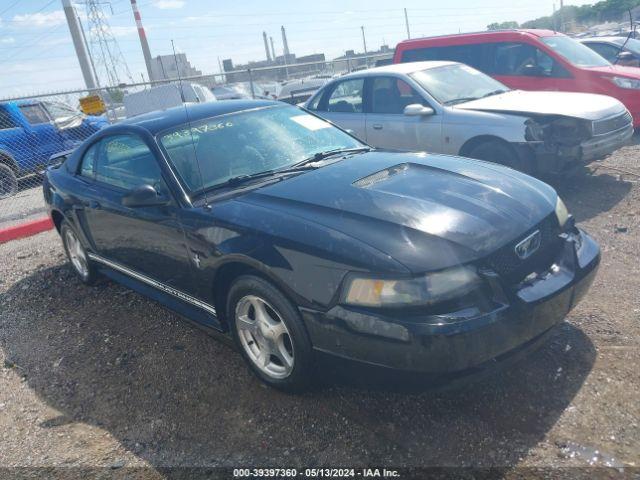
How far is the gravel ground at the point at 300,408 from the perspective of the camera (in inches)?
96.7

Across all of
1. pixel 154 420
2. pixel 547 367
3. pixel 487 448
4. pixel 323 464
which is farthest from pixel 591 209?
pixel 154 420

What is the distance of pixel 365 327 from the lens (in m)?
2.41

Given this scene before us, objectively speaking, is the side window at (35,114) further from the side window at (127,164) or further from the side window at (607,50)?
the side window at (607,50)

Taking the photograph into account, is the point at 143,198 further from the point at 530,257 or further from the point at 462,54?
the point at 462,54

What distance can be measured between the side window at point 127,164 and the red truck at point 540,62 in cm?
648

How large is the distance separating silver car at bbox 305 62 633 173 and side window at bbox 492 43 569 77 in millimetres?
1600

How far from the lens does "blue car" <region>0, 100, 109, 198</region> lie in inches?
399

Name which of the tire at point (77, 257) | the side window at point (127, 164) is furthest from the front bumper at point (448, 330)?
the tire at point (77, 257)

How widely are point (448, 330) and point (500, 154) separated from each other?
163 inches

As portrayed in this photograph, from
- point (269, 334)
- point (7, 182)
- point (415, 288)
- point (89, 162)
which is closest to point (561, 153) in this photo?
point (415, 288)

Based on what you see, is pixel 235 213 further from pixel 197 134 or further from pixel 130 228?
pixel 130 228

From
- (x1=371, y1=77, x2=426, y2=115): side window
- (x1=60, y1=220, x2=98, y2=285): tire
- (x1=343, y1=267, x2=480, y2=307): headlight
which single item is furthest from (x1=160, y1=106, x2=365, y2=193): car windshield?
(x1=371, y1=77, x2=426, y2=115): side window

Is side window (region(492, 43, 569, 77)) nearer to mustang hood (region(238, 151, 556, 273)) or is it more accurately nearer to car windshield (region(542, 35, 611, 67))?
car windshield (region(542, 35, 611, 67))

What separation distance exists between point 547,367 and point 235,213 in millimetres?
1943
